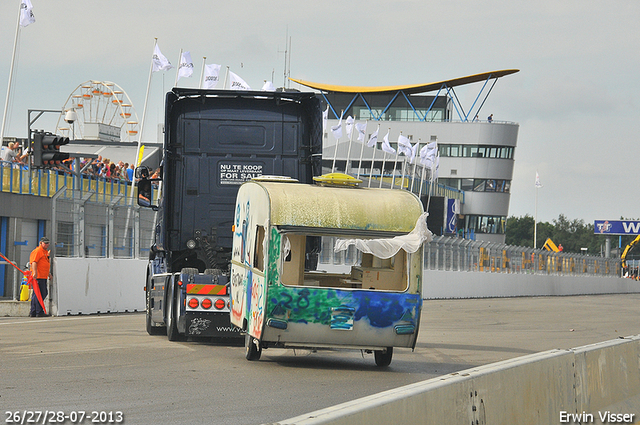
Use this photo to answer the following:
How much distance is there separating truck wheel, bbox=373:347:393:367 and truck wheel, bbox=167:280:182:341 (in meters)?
3.88

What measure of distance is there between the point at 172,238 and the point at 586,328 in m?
12.0

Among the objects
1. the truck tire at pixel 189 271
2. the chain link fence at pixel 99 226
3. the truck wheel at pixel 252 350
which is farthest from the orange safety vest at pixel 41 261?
the truck wheel at pixel 252 350

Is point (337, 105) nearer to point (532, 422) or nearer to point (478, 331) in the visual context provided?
point (478, 331)

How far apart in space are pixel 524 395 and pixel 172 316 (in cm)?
954

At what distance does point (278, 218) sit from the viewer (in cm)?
1327

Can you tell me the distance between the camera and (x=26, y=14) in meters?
37.0

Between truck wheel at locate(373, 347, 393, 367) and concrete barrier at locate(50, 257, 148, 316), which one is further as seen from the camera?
concrete barrier at locate(50, 257, 148, 316)

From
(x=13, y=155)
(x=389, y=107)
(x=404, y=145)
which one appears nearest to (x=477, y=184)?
(x=389, y=107)

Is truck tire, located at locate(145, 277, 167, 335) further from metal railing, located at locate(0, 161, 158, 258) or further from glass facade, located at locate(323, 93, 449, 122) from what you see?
glass facade, located at locate(323, 93, 449, 122)

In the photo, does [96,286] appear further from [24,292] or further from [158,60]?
[158,60]

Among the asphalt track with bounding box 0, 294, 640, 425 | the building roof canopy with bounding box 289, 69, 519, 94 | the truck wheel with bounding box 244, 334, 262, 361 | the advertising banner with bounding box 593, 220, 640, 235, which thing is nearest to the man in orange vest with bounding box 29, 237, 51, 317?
the asphalt track with bounding box 0, 294, 640, 425

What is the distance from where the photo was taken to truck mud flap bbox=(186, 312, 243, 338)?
15.9 meters

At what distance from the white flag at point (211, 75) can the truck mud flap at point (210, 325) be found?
30.8m

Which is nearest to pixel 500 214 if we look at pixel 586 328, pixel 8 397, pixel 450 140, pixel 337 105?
pixel 450 140
